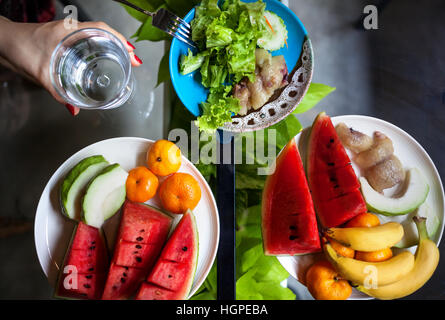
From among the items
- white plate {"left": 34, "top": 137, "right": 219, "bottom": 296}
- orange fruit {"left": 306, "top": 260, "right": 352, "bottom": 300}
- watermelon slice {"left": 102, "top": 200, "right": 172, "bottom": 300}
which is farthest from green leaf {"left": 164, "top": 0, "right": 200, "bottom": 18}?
orange fruit {"left": 306, "top": 260, "right": 352, "bottom": 300}

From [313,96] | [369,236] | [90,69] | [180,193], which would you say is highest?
[90,69]

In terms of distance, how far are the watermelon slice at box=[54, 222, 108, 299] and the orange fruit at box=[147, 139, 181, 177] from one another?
0.22 metres

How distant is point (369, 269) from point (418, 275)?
0.15 metres

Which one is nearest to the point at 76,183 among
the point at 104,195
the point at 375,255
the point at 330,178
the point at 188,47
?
the point at 104,195

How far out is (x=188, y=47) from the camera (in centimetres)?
81

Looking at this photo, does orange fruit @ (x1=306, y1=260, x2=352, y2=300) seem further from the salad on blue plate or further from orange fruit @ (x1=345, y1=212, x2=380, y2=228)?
the salad on blue plate

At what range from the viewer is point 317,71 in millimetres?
1029

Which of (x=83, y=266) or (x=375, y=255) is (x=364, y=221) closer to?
(x=375, y=255)

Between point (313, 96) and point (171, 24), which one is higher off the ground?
point (171, 24)

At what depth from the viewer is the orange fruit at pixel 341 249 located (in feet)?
2.69

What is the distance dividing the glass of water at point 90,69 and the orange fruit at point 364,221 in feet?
2.25

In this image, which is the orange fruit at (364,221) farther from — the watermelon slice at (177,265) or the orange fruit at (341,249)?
the watermelon slice at (177,265)

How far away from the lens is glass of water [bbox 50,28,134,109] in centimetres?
71
